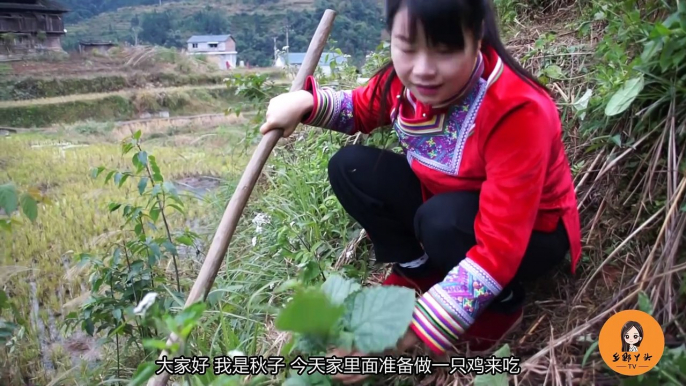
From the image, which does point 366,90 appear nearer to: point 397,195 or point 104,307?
point 397,195

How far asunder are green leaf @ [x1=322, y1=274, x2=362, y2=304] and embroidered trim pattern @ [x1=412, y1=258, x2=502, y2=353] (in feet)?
0.37

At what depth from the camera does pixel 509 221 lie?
0.78 m

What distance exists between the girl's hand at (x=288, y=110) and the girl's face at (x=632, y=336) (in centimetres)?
75

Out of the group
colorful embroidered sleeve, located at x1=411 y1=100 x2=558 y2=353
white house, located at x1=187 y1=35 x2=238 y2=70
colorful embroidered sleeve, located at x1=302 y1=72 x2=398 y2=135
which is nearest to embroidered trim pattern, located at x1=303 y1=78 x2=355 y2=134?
colorful embroidered sleeve, located at x1=302 y1=72 x2=398 y2=135

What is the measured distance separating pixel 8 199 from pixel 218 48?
179cm

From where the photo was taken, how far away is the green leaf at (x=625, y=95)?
950 millimetres

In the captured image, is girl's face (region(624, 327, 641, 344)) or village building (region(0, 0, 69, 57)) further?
village building (region(0, 0, 69, 57))

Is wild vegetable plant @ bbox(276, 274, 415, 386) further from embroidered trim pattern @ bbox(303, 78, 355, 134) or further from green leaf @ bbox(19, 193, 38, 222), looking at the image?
green leaf @ bbox(19, 193, 38, 222)

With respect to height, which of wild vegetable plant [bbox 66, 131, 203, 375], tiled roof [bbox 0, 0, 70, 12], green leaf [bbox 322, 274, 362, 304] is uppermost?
tiled roof [bbox 0, 0, 70, 12]

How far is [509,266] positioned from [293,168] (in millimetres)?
1277

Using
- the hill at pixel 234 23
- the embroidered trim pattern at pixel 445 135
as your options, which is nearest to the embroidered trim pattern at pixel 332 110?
the embroidered trim pattern at pixel 445 135

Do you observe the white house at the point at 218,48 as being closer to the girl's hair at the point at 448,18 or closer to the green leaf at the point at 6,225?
the green leaf at the point at 6,225

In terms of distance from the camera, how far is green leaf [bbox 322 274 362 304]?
30.6 inches

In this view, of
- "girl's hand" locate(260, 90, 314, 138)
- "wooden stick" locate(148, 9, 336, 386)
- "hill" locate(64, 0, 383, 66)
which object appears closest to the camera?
"wooden stick" locate(148, 9, 336, 386)
